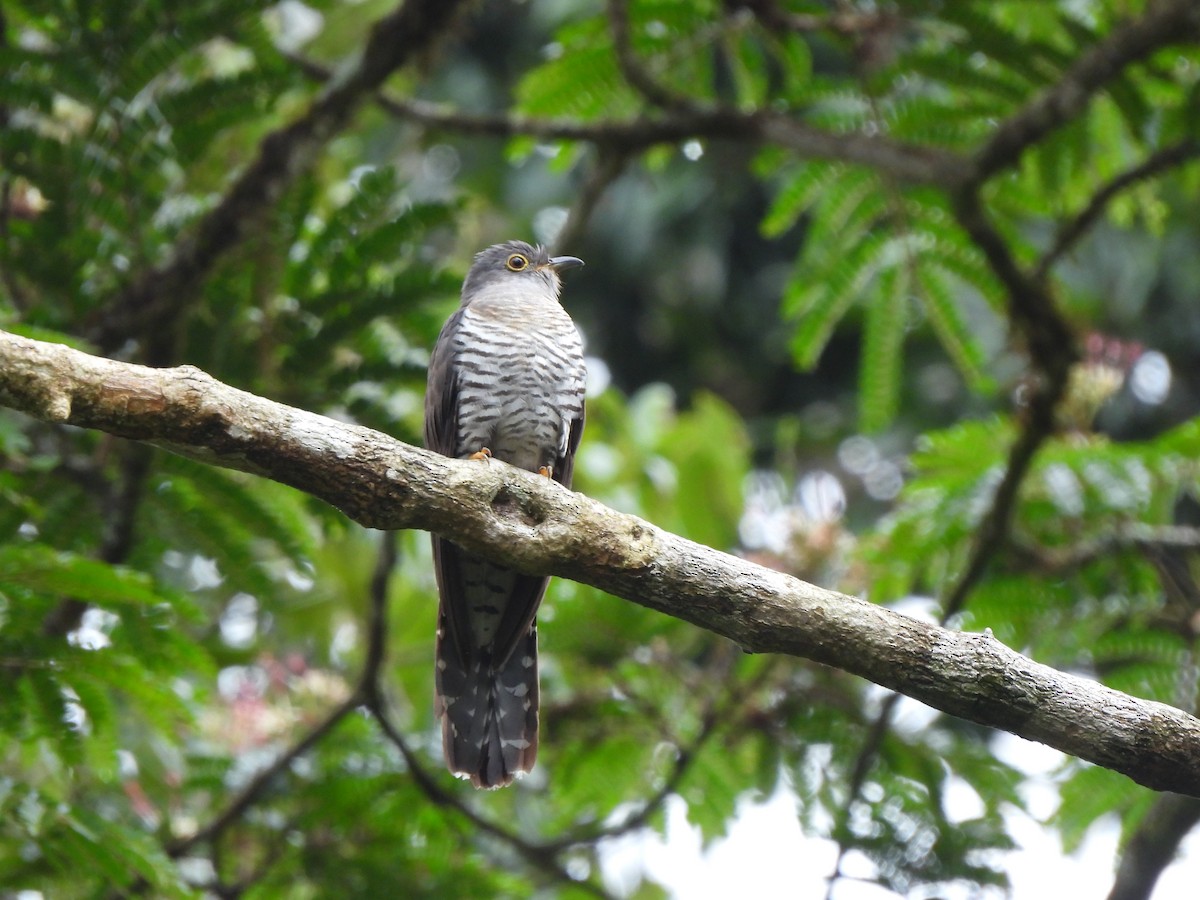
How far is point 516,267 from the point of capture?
16.9ft

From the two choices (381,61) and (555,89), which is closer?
(381,61)

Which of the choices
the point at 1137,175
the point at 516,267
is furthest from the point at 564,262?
the point at 1137,175

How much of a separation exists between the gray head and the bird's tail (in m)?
1.50

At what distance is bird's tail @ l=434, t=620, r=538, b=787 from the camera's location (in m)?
3.93

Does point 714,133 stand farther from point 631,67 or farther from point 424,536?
point 424,536

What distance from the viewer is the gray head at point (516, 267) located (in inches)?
200

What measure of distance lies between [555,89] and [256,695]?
8.92ft

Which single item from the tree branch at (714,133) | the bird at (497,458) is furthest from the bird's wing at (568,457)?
the tree branch at (714,133)

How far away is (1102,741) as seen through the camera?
8.69 feet

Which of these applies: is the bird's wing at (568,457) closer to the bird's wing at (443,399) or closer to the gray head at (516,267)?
the bird's wing at (443,399)

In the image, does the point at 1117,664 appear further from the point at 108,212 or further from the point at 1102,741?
the point at 108,212

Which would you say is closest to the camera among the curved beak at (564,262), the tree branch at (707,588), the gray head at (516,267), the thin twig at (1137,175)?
the tree branch at (707,588)

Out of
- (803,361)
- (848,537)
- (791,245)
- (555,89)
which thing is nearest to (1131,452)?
(848,537)

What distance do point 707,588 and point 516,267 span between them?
106 inches
